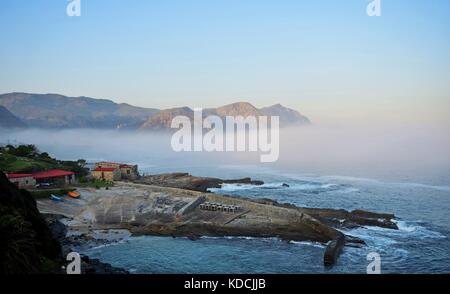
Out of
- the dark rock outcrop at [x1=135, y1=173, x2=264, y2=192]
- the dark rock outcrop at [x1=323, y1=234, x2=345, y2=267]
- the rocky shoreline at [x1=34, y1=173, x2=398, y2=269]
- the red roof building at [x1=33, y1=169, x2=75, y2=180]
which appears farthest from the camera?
the dark rock outcrop at [x1=135, y1=173, x2=264, y2=192]

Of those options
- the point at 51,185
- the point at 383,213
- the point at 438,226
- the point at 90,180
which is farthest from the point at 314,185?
the point at 51,185

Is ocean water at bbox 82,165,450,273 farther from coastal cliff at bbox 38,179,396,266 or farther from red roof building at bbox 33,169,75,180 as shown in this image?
red roof building at bbox 33,169,75,180

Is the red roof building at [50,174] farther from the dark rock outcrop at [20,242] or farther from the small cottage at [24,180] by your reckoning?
the dark rock outcrop at [20,242]

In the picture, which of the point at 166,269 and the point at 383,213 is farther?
the point at 383,213

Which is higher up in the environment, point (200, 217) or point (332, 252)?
point (200, 217)

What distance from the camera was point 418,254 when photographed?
41.2 ft

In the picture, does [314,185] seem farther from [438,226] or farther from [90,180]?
[90,180]

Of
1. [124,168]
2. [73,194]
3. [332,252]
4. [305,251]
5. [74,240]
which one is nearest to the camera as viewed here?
[332,252]

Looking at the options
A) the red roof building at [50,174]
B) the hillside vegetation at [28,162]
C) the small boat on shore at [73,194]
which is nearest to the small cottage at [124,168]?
the hillside vegetation at [28,162]

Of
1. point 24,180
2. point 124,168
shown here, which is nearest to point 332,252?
point 24,180

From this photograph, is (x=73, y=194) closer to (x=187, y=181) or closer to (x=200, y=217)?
(x=200, y=217)

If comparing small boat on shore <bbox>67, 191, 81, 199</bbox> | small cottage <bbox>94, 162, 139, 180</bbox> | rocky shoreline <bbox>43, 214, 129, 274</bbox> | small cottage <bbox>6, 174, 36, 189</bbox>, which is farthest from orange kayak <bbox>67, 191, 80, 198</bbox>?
small cottage <bbox>94, 162, 139, 180</bbox>

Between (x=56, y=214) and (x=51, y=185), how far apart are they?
4.37 m

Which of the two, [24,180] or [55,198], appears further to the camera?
[24,180]
